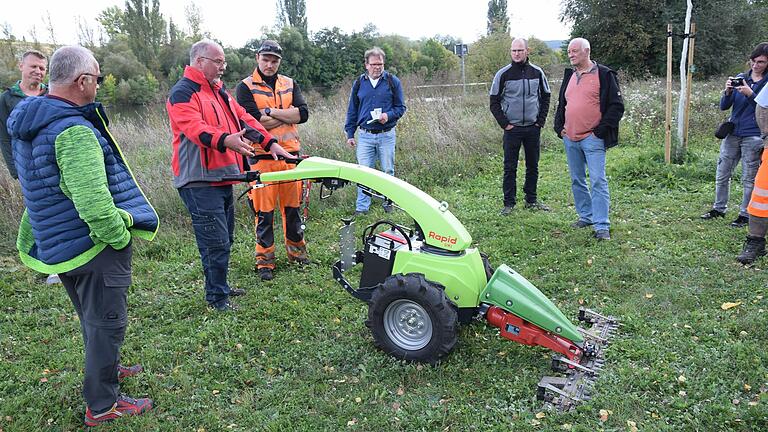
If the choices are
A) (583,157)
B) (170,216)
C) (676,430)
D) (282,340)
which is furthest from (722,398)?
(170,216)

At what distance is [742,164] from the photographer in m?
6.09

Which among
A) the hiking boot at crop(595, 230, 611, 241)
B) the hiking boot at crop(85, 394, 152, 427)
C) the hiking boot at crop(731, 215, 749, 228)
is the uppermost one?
the hiking boot at crop(731, 215, 749, 228)

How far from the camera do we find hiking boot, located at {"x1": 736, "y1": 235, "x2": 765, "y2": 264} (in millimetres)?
4832

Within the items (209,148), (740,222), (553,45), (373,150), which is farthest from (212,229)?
(553,45)

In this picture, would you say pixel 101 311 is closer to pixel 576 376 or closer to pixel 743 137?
pixel 576 376

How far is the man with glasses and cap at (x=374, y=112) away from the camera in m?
6.96

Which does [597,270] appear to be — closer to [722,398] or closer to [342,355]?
[722,398]

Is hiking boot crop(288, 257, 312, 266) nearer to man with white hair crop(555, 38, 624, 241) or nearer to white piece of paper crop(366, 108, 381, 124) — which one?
white piece of paper crop(366, 108, 381, 124)

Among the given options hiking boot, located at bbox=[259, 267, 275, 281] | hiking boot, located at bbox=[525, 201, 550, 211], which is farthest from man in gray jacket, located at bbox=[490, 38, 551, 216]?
hiking boot, located at bbox=[259, 267, 275, 281]

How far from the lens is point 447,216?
11.5 feet

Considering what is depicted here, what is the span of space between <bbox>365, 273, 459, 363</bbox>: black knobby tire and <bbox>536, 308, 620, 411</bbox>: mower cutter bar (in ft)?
2.03

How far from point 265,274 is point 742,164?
210 inches

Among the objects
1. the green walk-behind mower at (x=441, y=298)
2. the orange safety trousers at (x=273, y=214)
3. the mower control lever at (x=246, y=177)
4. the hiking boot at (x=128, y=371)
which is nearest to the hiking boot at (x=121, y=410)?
the hiking boot at (x=128, y=371)

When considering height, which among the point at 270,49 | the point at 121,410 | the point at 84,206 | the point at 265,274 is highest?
the point at 270,49
